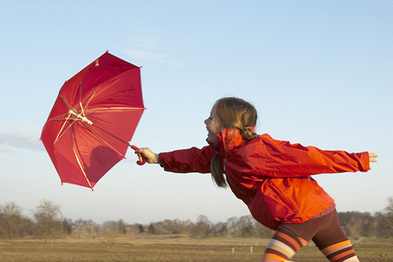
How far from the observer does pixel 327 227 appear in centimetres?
377

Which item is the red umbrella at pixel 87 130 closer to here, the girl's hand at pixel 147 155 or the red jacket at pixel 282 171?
the girl's hand at pixel 147 155

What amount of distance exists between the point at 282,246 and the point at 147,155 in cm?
192

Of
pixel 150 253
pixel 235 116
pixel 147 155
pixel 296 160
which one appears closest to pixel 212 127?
pixel 235 116

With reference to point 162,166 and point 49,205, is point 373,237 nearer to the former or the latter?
point 49,205

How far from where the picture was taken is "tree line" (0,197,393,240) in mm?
68812

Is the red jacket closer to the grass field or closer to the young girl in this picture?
the young girl

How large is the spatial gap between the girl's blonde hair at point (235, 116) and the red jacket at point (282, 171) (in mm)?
78

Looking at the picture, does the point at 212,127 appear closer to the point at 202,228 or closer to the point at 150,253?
the point at 150,253

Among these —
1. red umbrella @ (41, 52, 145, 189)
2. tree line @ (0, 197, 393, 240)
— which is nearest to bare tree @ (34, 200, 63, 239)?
tree line @ (0, 197, 393, 240)

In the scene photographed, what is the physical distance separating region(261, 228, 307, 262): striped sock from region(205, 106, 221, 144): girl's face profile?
39.5 inches

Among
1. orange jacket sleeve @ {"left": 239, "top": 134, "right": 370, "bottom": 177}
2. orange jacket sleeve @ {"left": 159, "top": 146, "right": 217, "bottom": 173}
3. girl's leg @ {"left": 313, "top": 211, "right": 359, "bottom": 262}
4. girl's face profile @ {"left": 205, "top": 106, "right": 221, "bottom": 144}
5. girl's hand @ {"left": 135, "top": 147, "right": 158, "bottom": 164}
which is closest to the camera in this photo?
orange jacket sleeve @ {"left": 239, "top": 134, "right": 370, "bottom": 177}

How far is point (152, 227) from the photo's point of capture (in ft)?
374

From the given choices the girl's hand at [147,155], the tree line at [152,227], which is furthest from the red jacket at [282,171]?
the tree line at [152,227]

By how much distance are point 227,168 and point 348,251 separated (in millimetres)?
1220
